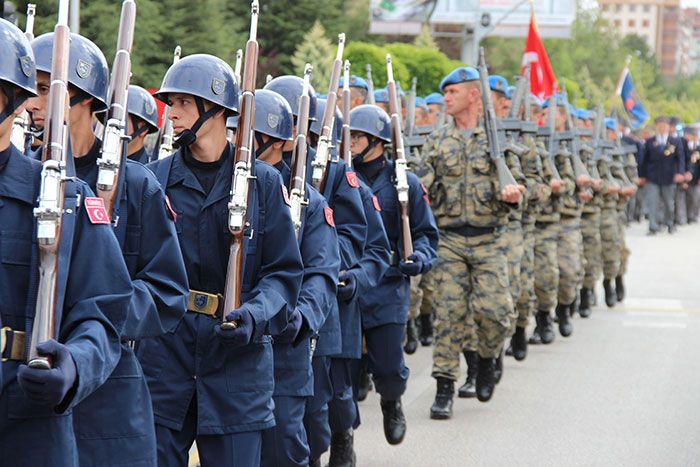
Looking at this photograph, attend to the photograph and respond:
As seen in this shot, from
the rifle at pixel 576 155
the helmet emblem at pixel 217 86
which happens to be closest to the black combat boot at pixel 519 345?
the rifle at pixel 576 155

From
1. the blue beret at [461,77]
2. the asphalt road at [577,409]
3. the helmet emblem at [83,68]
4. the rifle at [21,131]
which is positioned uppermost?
the blue beret at [461,77]

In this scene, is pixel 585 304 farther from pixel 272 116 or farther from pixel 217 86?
pixel 217 86

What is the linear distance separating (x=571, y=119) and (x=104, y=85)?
10924 millimetres

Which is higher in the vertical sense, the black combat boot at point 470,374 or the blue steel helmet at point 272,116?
the blue steel helmet at point 272,116

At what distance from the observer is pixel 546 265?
37.6ft

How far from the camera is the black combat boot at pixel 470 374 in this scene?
901cm

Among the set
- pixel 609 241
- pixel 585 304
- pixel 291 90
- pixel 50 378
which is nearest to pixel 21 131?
pixel 291 90

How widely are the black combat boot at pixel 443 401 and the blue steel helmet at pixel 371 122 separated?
1.75 metres

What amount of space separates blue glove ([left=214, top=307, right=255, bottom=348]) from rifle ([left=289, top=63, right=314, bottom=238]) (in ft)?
2.87

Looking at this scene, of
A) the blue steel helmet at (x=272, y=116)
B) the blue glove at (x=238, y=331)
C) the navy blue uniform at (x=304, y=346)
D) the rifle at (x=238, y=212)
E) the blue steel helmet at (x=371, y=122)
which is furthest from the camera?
the blue steel helmet at (x=371, y=122)

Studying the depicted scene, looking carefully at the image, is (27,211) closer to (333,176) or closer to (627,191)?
(333,176)

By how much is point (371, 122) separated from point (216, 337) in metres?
3.70

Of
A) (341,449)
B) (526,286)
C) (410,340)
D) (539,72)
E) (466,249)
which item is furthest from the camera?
(539,72)

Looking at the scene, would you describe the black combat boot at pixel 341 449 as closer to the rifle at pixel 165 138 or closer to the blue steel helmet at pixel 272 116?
the blue steel helmet at pixel 272 116
